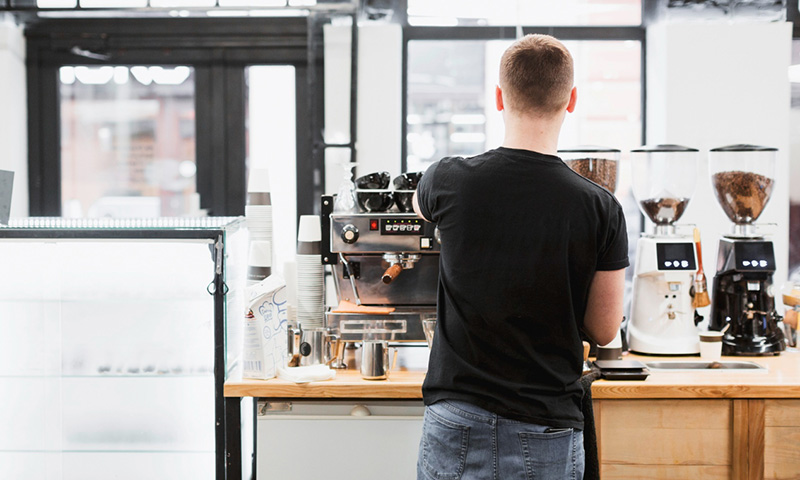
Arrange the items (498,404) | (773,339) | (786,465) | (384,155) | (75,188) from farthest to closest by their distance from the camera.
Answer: (75,188)
(384,155)
(773,339)
(786,465)
(498,404)

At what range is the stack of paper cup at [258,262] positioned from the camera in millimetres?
2104

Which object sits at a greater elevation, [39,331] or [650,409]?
[39,331]

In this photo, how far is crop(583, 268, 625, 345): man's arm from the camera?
143 cm

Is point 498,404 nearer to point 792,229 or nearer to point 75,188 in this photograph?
point 792,229

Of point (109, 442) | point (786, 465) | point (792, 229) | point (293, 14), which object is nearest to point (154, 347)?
point (109, 442)

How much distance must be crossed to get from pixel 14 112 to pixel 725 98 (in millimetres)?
Result: 3502

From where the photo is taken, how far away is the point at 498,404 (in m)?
1.36

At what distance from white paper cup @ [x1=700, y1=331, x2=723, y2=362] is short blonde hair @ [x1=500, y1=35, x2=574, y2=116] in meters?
1.16

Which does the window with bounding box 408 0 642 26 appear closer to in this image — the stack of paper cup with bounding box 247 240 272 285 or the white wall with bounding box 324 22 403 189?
the white wall with bounding box 324 22 403 189

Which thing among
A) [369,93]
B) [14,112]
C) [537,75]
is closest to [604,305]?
[537,75]

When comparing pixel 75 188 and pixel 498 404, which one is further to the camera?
pixel 75 188

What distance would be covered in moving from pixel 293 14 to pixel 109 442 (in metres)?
2.37

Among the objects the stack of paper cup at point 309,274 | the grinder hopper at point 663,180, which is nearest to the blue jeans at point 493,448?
the stack of paper cup at point 309,274

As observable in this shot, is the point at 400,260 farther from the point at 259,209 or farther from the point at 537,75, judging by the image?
the point at 537,75
